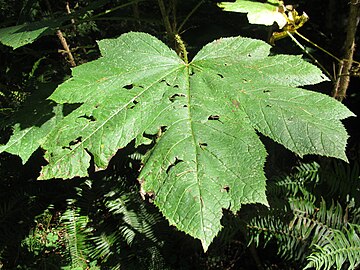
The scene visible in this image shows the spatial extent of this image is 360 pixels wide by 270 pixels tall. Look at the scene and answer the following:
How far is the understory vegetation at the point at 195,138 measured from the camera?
78 cm

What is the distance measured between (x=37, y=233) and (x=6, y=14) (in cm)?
155

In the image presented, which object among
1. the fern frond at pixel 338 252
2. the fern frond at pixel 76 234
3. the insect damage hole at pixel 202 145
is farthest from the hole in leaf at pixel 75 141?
the fern frond at pixel 76 234

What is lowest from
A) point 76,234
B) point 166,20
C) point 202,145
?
point 76,234

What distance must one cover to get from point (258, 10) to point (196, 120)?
1.34 feet

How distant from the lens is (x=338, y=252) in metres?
1.73

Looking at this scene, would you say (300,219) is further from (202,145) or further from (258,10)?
(202,145)

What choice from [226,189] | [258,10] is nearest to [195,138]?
[226,189]

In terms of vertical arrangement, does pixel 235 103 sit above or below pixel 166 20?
below

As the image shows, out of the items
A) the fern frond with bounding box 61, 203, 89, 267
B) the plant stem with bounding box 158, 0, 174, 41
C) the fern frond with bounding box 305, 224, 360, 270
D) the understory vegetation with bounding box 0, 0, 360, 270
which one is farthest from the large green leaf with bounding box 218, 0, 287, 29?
the fern frond with bounding box 61, 203, 89, 267

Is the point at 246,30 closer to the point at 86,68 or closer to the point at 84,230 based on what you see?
the point at 86,68

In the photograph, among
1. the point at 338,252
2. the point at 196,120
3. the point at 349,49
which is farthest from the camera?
the point at 338,252

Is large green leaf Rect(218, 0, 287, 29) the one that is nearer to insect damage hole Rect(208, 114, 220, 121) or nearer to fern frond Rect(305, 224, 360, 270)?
insect damage hole Rect(208, 114, 220, 121)

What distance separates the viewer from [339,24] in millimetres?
2207

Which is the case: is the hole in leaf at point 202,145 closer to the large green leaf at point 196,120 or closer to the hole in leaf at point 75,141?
the large green leaf at point 196,120
